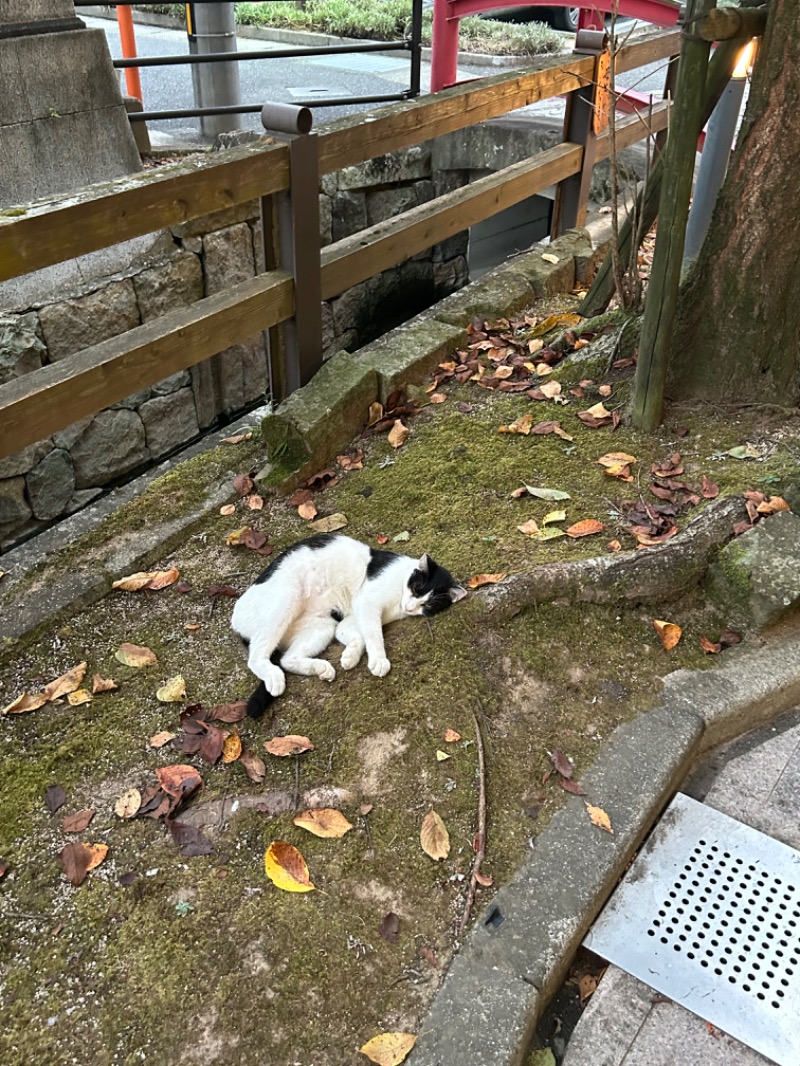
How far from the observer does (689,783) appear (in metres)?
2.58

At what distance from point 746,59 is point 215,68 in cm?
620

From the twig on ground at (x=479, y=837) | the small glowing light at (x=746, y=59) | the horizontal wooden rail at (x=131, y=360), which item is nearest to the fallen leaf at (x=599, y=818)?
the twig on ground at (x=479, y=837)

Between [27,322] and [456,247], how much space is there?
460cm

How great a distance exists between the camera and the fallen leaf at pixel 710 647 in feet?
9.20

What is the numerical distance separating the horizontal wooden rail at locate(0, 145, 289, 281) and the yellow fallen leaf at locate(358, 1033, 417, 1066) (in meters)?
2.41

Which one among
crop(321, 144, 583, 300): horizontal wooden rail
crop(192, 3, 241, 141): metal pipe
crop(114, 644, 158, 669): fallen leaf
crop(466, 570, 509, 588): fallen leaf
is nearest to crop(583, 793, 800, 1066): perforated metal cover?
crop(466, 570, 509, 588): fallen leaf

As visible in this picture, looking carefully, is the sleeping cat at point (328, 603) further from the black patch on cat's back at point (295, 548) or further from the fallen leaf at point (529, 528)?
the fallen leaf at point (529, 528)

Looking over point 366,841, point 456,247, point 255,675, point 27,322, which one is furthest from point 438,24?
point 366,841

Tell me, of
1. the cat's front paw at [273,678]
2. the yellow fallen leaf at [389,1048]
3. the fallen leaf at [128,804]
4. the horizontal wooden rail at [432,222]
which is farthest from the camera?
the horizontal wooden rail at [432,222]

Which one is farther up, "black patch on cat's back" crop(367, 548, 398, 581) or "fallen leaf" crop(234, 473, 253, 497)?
"black patch on cat's back" crop(367, 548, 398, 581)

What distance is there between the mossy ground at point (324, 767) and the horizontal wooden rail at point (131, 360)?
60 cm

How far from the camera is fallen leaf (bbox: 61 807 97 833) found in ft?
7.50

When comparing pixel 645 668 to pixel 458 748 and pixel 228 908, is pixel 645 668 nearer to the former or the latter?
pixel 458 748

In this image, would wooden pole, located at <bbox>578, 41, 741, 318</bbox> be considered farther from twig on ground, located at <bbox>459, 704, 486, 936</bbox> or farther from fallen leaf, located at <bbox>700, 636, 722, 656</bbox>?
twig on ground, located at <bbox>459, 704, 486, 936</bbox>
